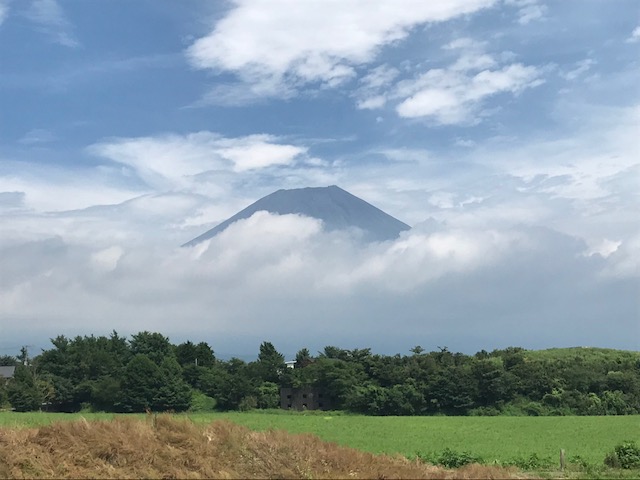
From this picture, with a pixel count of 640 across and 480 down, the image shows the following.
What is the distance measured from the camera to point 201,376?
1983 inches

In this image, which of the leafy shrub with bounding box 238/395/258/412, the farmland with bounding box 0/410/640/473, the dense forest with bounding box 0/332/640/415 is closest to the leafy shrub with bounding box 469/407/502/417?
the dense forest with bounding box 0/332/640/415

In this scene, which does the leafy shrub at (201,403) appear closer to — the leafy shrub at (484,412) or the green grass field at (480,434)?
the green grass field at (480,434)

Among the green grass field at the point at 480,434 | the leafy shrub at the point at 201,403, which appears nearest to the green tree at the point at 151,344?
the leafy shrub at the point at 201,403

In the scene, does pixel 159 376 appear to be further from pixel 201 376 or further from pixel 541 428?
pixel 541 428

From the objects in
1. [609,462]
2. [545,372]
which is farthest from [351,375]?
[609,462]

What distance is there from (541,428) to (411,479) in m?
21.2

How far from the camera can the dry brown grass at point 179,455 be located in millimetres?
12047

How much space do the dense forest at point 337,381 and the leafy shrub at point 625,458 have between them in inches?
1038

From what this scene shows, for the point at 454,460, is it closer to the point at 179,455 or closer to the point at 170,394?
the point at 179,455

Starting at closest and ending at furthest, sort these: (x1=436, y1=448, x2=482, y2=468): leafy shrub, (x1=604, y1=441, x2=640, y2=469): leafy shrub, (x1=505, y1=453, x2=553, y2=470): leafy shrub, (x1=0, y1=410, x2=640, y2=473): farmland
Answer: (x1=604, y1=441, x2=640, y2=469): leafy shrub < (x1=505, y1=453, x2=553, y2=470): leafy shrub < (x1=436, y1=448, x2=482, y2=468): leafy shrub < (x1=0, y1=410, x2=640, y2=473): farmland

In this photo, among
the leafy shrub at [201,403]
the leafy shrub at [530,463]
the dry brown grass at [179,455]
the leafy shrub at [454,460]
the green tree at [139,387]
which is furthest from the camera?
the leafy shrub at [201,403]

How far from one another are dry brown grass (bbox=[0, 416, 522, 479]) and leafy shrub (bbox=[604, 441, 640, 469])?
5.42 meters

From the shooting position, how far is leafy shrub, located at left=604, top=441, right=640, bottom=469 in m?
16.7

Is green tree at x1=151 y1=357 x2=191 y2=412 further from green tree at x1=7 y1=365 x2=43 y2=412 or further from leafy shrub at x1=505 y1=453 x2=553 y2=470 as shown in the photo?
leafy shrub at x1=505 y1=453 x2=553 y2=470
